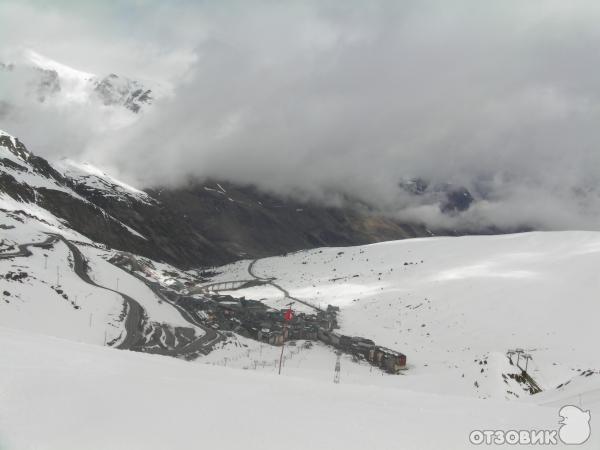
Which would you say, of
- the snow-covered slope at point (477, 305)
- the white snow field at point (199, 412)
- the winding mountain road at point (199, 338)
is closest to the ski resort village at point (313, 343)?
the white snow field at point (199, 412)

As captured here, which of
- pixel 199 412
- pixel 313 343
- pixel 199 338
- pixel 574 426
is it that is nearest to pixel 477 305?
pixel 313 343

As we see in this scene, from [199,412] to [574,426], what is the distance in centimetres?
614

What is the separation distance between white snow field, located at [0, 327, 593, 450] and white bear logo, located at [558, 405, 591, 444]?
323 millimetres

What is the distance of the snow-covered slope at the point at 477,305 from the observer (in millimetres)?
38156

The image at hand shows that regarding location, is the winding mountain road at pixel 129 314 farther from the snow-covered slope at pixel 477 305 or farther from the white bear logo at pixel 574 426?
the white bear logo at pixel 574 426

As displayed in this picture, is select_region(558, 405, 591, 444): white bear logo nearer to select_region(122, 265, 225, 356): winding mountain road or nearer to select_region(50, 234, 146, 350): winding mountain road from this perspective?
select_region(122, 265, 225, 356): winding mountain road

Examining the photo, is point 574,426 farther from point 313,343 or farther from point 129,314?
point 129,314

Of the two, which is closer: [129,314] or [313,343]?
[313,343]

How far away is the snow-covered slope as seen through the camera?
125 feet

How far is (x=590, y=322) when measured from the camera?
49969mm

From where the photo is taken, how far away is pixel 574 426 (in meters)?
7.52

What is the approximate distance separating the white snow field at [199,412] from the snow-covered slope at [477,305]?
15869mm

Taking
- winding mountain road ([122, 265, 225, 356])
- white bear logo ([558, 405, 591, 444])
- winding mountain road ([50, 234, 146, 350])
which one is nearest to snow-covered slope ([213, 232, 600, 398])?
white bear logo ([558, 405, 591, 444])

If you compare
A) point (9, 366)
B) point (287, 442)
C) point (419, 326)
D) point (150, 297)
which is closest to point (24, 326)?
point (150, 297)
